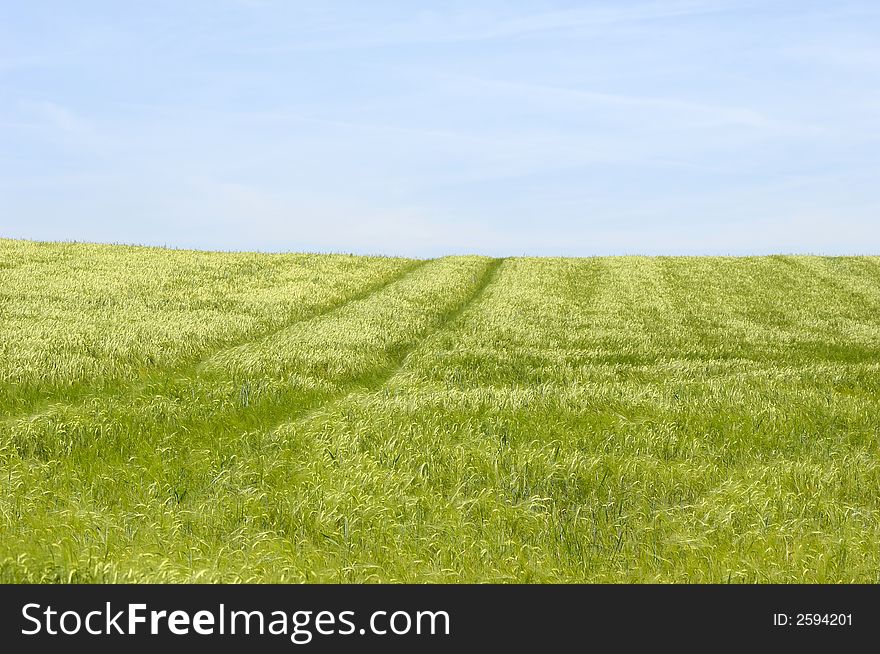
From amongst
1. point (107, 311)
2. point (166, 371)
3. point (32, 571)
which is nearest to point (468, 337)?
point (166, 371)

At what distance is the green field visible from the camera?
22.7 feet

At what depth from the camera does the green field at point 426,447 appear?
6.93m

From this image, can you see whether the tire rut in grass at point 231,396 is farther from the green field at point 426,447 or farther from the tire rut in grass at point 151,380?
the tire rut in grass at point 151,380

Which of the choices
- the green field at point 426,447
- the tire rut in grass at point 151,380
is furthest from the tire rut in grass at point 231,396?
the tire rut in grass at point 151,380

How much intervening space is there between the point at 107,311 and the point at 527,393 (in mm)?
13566

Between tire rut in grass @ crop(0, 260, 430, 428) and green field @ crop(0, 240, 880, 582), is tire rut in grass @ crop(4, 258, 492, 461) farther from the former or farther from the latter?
tire rut in grass @ crop(0, 260, 430, 428)

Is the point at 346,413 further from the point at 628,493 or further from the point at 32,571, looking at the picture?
the point at 32,571

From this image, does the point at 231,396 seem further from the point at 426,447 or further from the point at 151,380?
the point at 426,447

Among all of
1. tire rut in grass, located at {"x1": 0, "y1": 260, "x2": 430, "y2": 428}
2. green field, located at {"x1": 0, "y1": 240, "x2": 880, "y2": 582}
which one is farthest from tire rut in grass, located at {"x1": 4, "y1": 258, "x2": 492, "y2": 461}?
tire rut in grass, located at {"x1": 0, "y1": 260, "x2": 430, "y2": 428}

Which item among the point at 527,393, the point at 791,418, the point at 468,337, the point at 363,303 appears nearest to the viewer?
the point at 791,418

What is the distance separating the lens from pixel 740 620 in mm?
5453

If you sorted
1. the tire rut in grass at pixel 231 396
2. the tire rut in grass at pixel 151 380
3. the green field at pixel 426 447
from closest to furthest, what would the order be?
the green field at pixel 426 447 → the tire rut in grass at pixel 231 396 → the tire rut in grass at pixel 151 380

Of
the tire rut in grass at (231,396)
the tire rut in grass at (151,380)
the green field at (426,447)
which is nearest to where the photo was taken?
the green field at (426,447)

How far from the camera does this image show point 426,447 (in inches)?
384
